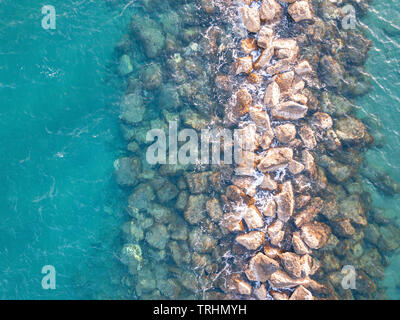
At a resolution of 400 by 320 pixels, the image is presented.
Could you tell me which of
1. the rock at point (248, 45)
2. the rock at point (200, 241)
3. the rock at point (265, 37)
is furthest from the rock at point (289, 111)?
the rock at point (200, 241)

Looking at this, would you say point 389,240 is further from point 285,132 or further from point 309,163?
point 285,132

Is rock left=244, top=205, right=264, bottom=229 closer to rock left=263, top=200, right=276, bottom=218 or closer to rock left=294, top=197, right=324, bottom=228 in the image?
rock left=263, top=200, right=276, bottom=218

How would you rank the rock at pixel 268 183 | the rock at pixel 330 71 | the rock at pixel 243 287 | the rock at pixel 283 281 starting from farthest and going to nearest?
1. the rock at pixel 330 71
2. the rock at pixel 268 183
3. the rock at pixel 243 287
4. the rock at pixel 283 281

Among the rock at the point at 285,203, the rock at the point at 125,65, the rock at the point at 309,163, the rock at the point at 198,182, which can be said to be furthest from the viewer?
the rock at the point at 125,65

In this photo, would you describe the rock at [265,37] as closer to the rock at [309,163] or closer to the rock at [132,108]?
the rock at [309,163]
